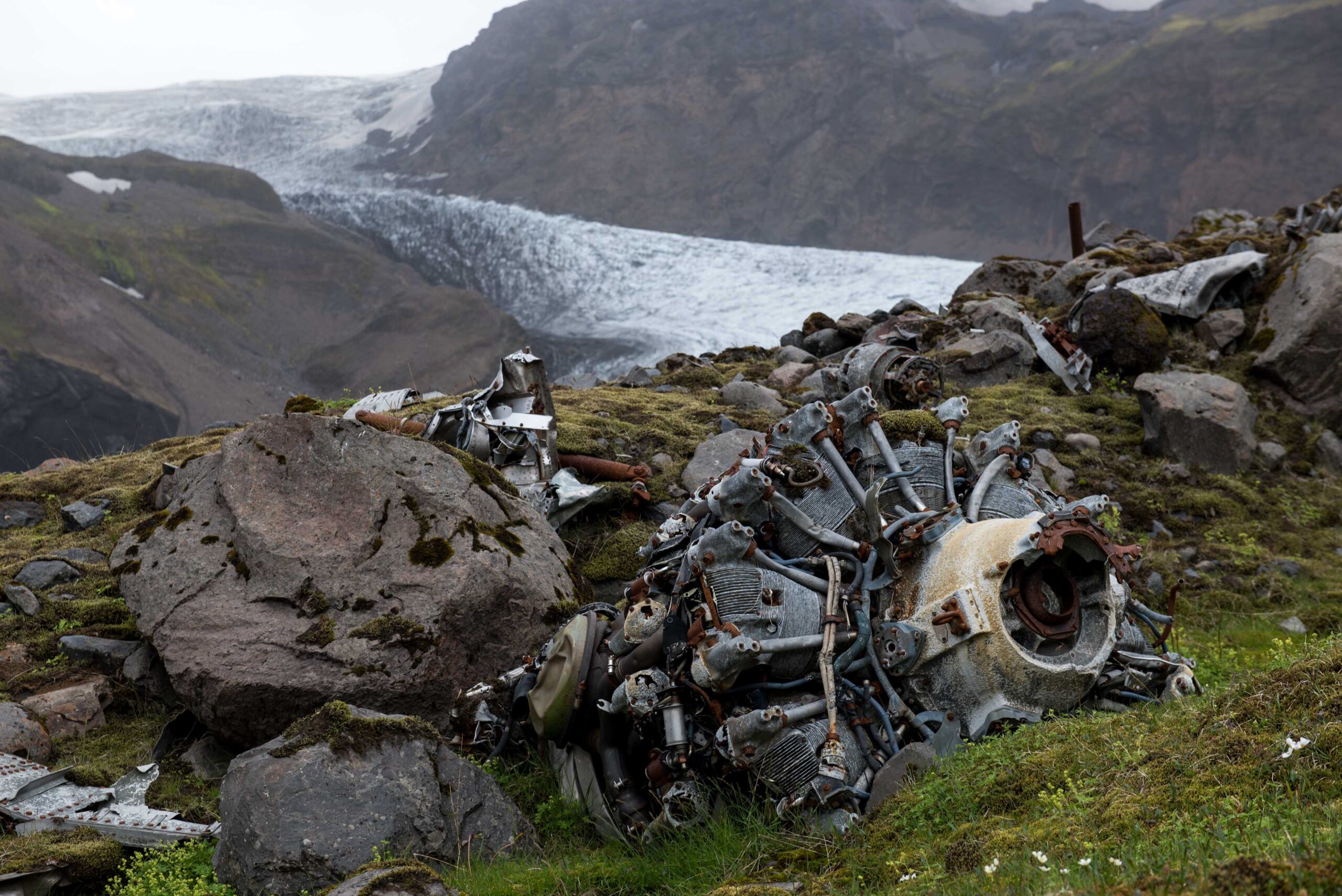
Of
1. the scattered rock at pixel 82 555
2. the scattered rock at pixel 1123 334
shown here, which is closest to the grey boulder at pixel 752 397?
the scattered rock at pixel 1123 334

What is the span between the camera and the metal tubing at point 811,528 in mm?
4262

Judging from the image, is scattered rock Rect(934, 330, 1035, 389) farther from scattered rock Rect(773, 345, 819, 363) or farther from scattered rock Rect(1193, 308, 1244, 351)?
scattered rock Rect(1193, 308, 1244, 351)

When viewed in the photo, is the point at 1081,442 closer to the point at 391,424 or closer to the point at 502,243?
the point at 391,424

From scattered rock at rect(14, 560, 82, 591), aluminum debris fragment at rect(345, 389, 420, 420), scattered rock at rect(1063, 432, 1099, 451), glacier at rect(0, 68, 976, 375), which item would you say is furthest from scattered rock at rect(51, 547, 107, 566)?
glacier at rect(0, 68, 976, 375)

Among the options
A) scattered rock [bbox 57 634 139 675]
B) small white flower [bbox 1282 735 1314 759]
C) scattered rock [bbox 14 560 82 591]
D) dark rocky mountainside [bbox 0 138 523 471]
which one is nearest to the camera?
small white flower [bbox 1282 735 1314 759]

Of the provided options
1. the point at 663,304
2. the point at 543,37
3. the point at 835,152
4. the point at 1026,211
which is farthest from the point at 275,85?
the point at 1026,211

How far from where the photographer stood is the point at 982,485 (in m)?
4.56

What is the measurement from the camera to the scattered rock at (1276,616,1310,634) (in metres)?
5.98

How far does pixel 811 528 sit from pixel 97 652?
4368 millimetres

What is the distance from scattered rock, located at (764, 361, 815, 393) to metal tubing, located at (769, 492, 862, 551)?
5753mm

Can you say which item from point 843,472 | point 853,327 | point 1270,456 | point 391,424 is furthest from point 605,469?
point 1270,456

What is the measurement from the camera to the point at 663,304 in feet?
102

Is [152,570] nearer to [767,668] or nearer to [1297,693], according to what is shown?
[767,668]

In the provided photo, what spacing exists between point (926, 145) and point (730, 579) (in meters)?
49.8
